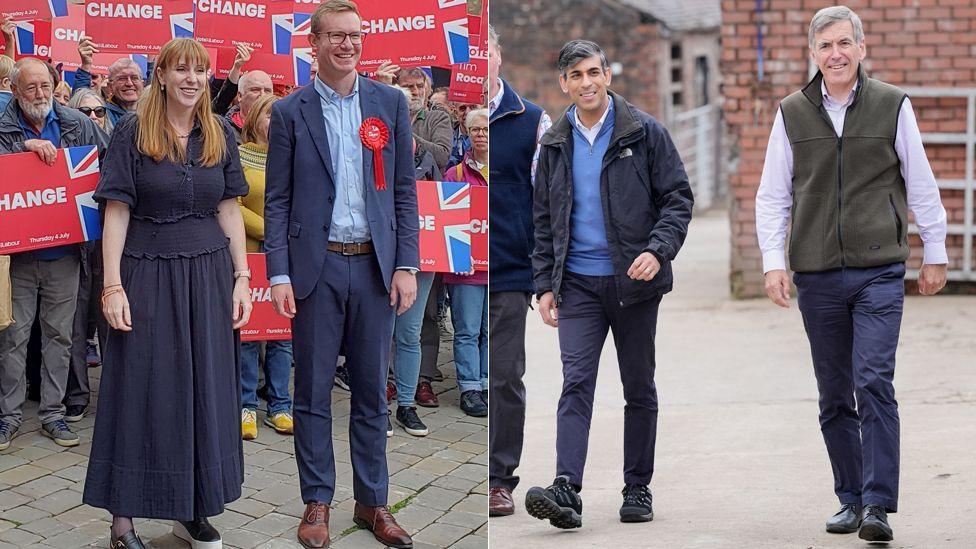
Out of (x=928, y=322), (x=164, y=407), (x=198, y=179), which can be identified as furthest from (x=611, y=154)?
(x=928, y=322)

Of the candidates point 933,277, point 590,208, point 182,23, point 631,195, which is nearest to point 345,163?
point 590,208

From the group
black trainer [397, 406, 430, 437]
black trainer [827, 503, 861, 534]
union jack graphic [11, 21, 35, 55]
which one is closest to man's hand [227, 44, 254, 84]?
union jack graphic [11, 21, 35, 55]

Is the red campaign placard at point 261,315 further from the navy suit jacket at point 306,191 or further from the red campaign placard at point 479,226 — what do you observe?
the navy suit jacket at point 306,191

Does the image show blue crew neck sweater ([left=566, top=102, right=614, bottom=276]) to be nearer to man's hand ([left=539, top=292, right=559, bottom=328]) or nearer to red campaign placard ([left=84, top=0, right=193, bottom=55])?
man's hand ([left=539, top=292, right=559, bottom=328])

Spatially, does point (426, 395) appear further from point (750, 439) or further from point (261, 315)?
point (750, 439)

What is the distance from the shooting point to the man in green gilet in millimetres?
5062

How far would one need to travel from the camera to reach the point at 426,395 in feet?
21.4

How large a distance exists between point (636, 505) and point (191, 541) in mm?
1763

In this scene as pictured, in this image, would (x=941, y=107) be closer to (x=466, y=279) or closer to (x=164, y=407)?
(x=466, y=279)

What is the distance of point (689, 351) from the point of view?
31.7 feet

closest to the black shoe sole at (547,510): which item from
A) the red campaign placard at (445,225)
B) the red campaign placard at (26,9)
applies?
the red campaign placard at (445,225)

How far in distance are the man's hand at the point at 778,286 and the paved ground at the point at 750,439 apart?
885mm

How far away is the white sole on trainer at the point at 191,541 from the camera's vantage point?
489 centimetres

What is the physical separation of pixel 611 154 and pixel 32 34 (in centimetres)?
399
